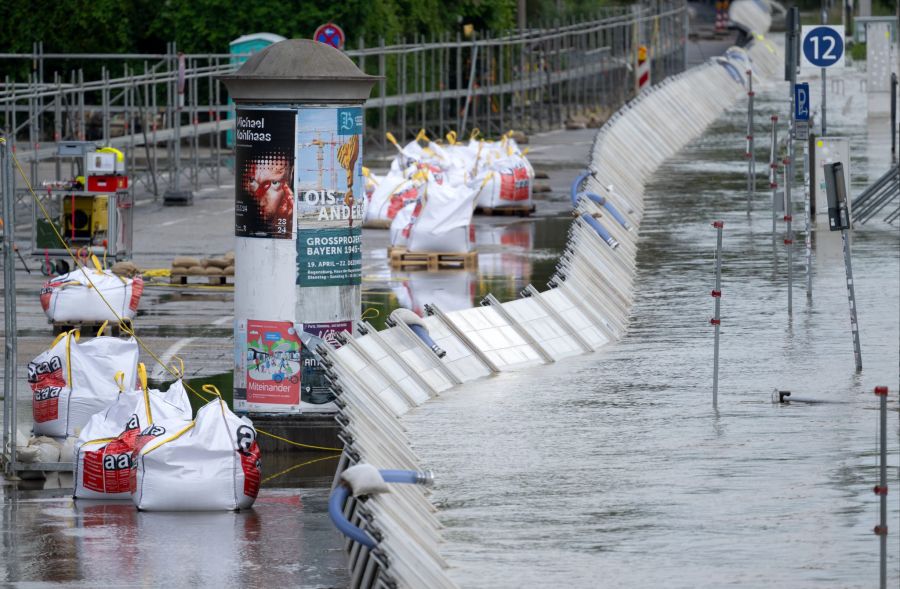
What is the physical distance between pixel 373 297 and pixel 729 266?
4.86 m

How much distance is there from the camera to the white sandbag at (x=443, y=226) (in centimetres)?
2598

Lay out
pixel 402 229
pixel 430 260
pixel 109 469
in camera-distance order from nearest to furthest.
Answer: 1. pixel 109 469
2. pixel 430 260
3. pixel 402 229

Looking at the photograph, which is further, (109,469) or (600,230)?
(600,230)

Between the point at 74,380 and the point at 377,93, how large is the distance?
35066mm

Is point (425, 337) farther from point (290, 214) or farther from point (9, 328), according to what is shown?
point (9, 328)

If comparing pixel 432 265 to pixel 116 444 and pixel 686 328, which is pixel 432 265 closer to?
pixel 686 328

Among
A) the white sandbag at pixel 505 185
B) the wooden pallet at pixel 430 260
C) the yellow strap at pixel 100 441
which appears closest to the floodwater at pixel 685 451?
the yellow strap at pixel 100 441

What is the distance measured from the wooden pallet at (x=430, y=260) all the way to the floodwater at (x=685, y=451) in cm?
343

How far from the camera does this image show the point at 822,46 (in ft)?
78.0

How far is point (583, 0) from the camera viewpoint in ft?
313

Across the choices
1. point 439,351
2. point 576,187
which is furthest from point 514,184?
point 439,351

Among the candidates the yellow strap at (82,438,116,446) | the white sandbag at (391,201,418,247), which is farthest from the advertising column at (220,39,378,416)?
the white sandbag at (391,201,418,247)

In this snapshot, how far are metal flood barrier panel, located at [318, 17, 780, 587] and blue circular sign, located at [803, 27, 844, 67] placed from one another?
3362 millimetres

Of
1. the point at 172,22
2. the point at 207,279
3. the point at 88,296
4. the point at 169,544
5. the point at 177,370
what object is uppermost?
the point at 172,22
